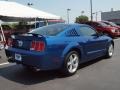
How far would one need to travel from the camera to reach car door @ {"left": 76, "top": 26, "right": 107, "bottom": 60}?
7363 millimetres

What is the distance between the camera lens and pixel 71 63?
670cm

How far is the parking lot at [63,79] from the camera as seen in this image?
5.59m

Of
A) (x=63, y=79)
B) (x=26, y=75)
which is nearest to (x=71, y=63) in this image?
(x=63, y=79)

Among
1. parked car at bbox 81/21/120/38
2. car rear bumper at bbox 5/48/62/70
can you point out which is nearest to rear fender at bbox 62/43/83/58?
car rear bumper at bbox 5/48/62/70

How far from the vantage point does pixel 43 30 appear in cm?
703

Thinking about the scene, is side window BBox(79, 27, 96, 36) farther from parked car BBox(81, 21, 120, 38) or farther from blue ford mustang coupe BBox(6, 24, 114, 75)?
parked car BBox(81, 21, 120, 38)

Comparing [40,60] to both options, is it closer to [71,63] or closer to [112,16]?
[71,63]

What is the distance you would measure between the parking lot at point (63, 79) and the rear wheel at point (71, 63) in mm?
161

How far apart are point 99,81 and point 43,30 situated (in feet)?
7.20

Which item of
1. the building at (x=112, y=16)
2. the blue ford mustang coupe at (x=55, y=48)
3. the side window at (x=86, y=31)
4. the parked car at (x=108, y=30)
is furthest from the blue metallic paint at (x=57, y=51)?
the building at (x=112, y=16)

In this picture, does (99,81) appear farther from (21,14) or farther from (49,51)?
(21,14)

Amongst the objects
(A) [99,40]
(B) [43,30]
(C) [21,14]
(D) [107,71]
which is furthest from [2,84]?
(C) [21,14]

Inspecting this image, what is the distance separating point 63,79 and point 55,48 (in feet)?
2.74

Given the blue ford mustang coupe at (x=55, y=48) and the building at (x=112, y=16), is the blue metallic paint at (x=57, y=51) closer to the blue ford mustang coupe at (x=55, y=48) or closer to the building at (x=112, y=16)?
the blue ford mustang coupe at (x=55, y=48)
